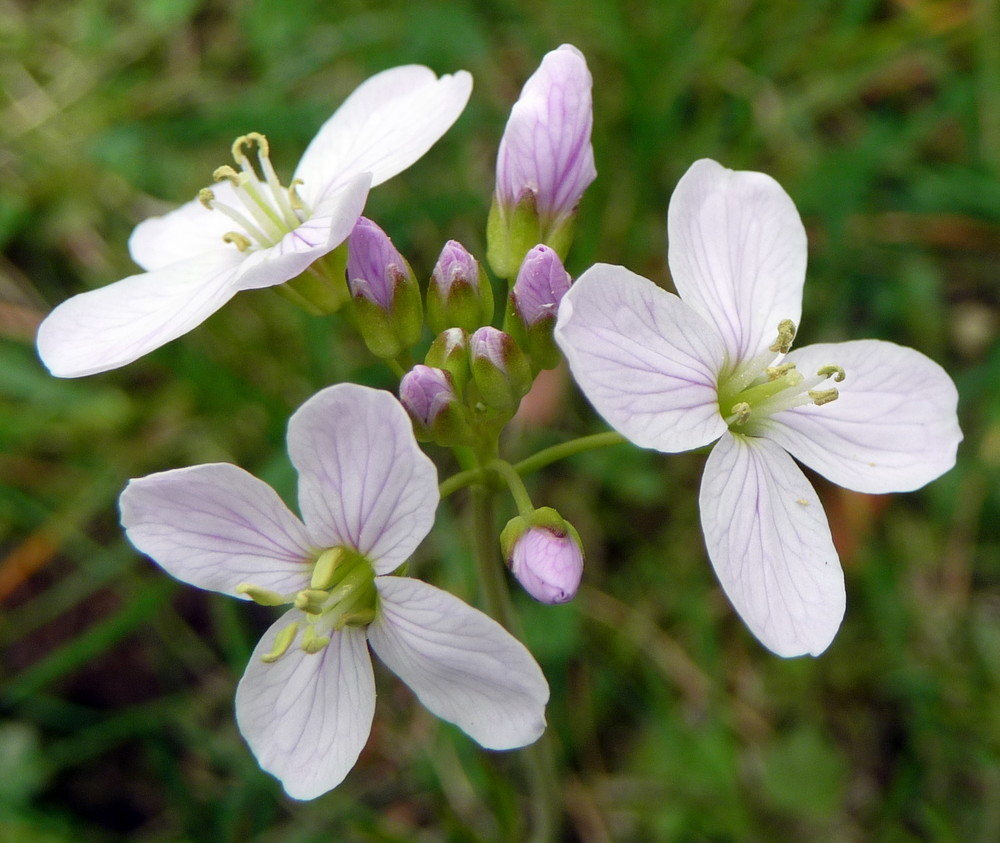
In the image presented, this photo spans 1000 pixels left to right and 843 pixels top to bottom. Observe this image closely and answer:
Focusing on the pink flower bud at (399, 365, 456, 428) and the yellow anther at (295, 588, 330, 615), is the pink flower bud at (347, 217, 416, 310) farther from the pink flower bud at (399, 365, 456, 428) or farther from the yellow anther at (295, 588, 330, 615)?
the yellow anther at (295, 588, 330, 615)

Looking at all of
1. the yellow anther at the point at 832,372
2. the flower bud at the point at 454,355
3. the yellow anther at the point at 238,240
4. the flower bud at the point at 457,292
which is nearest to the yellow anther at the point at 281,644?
the flower bud at the point at 454,355

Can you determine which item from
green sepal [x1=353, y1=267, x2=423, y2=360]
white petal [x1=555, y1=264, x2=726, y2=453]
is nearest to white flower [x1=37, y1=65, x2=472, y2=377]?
green sepal [x1=353, y1=267, x2=423, y2=360]

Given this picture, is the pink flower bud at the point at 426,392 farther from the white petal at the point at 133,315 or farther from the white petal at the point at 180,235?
the white petal at the point at 180,235

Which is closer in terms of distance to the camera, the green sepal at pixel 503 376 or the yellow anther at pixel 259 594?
the yellow anther at pixel 259 594

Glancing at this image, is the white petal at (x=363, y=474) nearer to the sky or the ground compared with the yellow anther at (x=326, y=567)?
nearer to the sky

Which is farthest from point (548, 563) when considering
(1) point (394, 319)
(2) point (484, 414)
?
(1) point (394, 319)

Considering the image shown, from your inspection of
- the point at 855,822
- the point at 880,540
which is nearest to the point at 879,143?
the point at 880,540
